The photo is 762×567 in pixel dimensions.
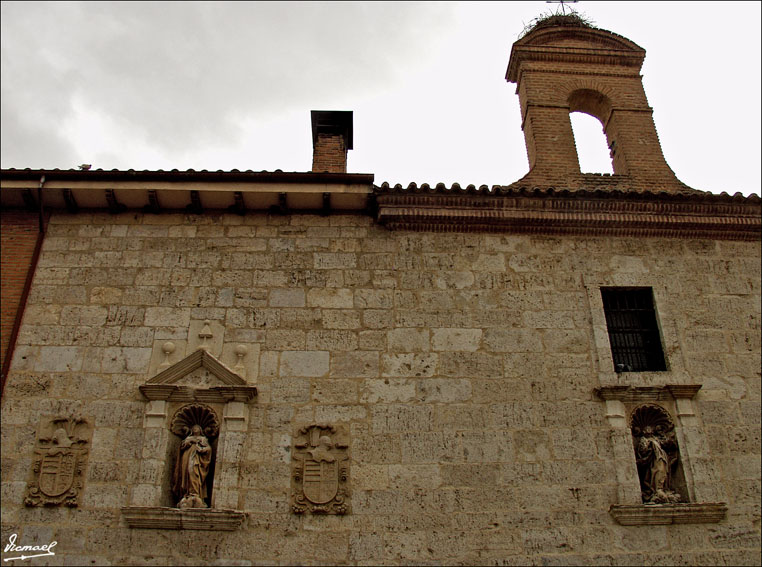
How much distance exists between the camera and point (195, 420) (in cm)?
674

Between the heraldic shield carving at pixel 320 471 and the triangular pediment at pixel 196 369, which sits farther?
the triangular pediment at pixel 196 369

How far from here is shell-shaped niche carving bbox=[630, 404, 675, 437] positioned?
22.2 feet

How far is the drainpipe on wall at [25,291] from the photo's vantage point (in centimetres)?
685

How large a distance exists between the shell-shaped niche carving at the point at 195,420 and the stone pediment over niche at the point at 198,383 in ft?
0.30

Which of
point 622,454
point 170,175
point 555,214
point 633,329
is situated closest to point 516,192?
point 555,214

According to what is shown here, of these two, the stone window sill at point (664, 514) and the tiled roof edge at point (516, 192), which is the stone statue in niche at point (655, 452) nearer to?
the stone window sill at point (664, 514)

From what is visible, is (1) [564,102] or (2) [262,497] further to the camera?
(1) [564,102]

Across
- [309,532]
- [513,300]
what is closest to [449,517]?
[309,532]

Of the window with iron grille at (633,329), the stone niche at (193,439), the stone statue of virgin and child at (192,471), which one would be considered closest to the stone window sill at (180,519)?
the stone niche at (193,439)

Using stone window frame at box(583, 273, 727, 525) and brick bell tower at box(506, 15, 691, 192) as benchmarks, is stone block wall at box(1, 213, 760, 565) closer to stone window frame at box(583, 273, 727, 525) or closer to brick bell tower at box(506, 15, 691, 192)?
stone window frame at box(583, 273, 727, 525)

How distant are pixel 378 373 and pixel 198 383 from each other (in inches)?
73.2

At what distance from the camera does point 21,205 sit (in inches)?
310

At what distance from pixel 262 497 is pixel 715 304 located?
17.6 feet

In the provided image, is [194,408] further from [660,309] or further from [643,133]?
[643,133]
